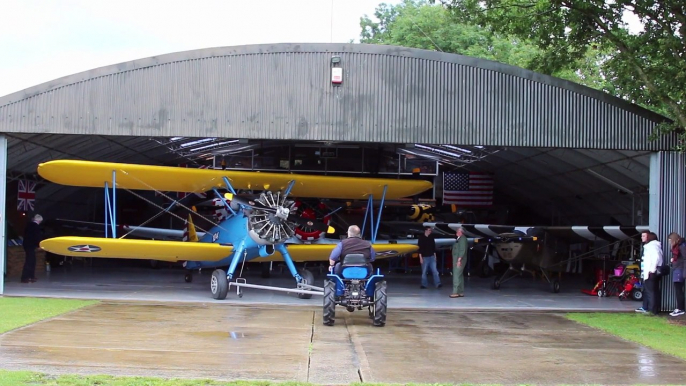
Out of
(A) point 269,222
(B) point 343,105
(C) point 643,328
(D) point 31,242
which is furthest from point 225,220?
(C) point 643,328

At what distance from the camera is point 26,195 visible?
18.5 m

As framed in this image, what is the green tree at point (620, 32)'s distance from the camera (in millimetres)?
11320

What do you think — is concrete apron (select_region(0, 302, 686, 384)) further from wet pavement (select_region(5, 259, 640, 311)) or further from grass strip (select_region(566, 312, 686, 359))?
wet pavement (select_region(5, 259, 640, 311))

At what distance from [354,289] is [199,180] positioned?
4.95 metres

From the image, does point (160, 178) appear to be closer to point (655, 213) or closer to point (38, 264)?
point (38, 264)

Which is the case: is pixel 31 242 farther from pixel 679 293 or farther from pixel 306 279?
pixel 679 293

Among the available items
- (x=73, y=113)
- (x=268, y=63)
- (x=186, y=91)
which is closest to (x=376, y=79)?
(x=268, y=63)

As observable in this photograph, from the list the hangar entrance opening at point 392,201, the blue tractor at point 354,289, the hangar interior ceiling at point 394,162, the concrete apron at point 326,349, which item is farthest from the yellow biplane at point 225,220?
the blue tractor at point 354,289

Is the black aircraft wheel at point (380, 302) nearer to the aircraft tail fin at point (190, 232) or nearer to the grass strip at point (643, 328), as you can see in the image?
the grass strip at point (643, 328)

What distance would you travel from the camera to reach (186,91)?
40.6ft

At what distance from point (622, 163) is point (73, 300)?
11.6 m

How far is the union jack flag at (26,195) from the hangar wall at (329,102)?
6.51m

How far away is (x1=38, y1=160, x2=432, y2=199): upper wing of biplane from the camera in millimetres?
12523

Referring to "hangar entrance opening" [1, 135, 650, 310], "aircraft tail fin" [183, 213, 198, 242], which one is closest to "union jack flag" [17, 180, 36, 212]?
"hangar entrance opening" [1, 135, 650, 310]
